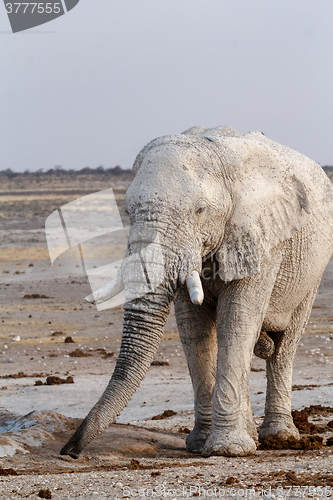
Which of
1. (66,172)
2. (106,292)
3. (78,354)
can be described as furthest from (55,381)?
(66,172)

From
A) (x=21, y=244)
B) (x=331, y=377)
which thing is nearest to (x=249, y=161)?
(x=331, y=377)

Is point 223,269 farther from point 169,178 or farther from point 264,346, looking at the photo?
point 264,346

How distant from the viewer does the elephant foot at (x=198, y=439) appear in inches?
245

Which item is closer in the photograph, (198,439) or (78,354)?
(198,439)

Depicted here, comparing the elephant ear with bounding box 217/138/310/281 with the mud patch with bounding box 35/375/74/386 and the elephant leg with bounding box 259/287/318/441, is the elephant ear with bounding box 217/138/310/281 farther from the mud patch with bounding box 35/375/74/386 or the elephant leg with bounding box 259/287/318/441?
the mud patch with bounding box 35/375/74/386

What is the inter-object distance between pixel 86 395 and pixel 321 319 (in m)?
7.28

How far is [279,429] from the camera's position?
680cm

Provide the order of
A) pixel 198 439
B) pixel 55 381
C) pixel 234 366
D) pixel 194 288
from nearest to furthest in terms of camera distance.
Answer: pixel 194 288
pixel 234 366
pixel 198 439
pixel 55 381

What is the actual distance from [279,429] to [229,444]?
4.16 ft

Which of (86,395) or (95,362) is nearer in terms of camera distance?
(86,395)

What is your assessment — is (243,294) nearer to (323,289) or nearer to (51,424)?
(51,424)

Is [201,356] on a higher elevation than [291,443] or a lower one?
higher

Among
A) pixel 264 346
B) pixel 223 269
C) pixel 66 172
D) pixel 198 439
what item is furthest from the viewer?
pixel 66 172

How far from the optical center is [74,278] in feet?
63.4
